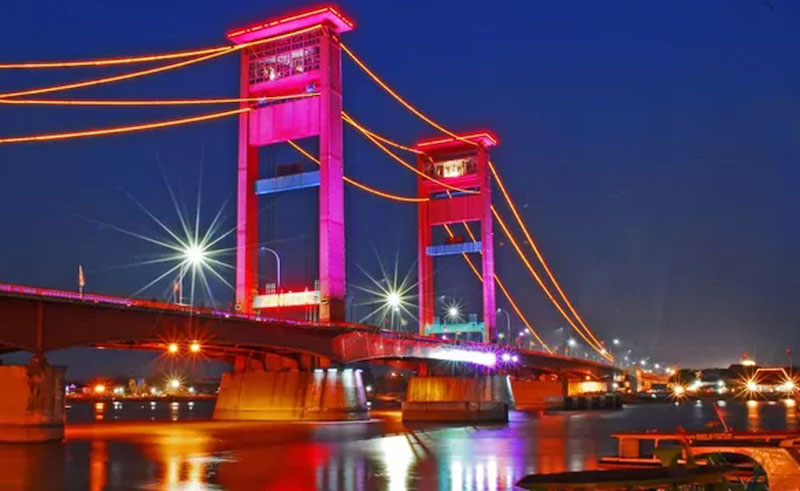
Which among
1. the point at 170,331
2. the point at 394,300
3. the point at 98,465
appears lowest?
the point at 98,465

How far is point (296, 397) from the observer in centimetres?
6575

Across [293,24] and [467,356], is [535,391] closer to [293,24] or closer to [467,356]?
[467,356]

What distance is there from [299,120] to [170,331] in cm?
2082

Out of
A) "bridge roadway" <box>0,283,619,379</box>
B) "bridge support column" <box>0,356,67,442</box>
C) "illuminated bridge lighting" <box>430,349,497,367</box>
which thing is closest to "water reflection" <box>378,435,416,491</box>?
"bridge roadway" <box>0,283,619,379</box>

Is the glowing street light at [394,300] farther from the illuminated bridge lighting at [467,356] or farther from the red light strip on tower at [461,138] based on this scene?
the red light strip on tower at [461,138]

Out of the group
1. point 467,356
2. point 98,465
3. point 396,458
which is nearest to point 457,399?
point 467,356

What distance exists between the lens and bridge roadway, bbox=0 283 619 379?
42.4 meters

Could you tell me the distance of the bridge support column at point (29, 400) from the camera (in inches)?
1683

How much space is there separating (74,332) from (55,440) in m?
4.98

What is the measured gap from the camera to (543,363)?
103062mm

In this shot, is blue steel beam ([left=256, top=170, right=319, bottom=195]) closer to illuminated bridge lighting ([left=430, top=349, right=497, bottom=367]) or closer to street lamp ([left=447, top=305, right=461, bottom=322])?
illuminated bridge lighting ([left=430, top=349, right=497, bottom=367])

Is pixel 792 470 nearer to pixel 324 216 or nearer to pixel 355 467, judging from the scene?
pixel 355 467

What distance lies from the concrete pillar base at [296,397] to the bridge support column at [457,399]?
8449 millimetres

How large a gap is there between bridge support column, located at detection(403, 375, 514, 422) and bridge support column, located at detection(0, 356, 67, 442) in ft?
115
